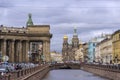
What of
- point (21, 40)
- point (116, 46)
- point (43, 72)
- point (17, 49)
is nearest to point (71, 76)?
point (43, 72)

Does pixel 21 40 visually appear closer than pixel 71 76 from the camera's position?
No

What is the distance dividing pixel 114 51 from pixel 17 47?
3660cm

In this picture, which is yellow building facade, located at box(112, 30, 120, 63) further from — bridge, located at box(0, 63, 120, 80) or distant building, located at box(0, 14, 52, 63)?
distant building, located at box(0, 14, 52, 63)

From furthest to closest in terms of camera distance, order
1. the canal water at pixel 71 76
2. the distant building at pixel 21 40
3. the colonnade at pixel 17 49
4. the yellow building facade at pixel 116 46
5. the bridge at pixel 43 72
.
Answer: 1. the colonnade at pixel 17 49
2. the distant building at pixel 21 40
3. the yellow building facade at pixel 116 46
4. the canal water at pixel 71 76
5. the bridge at pixel 43 72

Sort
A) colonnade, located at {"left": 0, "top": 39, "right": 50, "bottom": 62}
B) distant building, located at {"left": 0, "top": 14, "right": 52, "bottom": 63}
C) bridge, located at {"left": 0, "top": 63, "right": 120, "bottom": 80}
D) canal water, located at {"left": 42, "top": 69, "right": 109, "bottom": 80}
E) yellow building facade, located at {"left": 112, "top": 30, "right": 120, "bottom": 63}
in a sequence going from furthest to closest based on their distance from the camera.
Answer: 1. colonnade, located at {"left": 0, "top": 39, "right": 50, "bottom": 62}
2. distant building, located at {"left": 0, "top": 14, "right": 52, "bottom": 63}
3. yellow building facade, located at {"left": 112, "top": 30, "right": 120, "bottom": 63}
4. canal water, located at {"left": 42, "top": 69, "right": 109, "bottom": 80}
5. bridge, located at {"left": 0, "top": 63, "right": 120, "bottom": 80}

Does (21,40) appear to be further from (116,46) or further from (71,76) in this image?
(71,76)

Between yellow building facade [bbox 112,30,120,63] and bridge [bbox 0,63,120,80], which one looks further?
yellow building facade [bbox 112,30,120,63]

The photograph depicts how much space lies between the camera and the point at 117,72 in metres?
70.6

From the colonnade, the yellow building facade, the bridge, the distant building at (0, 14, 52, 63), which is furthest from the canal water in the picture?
the colonnade

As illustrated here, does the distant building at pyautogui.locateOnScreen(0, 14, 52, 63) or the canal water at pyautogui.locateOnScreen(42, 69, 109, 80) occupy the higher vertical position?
the distant building at pyautogui.locateOnScreen(0, 14, 52, 63)

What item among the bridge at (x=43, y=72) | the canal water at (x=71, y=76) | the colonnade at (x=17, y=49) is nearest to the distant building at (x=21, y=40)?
the colonnade at (x=17, y=49)

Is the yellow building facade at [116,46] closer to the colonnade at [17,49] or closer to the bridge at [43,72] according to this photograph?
the bridge at [43,72]

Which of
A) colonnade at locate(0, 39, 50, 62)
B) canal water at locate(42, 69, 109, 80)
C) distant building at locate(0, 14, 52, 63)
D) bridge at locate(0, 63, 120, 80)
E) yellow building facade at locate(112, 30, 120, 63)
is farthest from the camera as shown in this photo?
colonnade at locate(0, 39, 50, 62)

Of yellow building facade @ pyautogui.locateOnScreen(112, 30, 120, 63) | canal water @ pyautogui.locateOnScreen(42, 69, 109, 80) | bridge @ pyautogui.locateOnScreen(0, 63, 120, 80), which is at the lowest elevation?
canal water @ pyautogui.locateOnScreen(42, 69, 109, 80)
